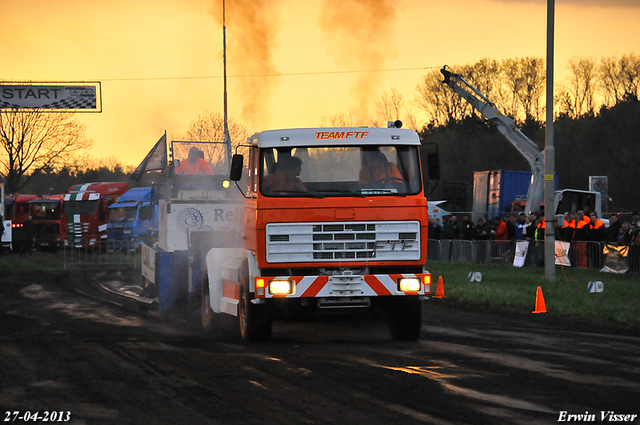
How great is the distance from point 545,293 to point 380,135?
7661mm

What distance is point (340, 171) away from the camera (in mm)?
10648

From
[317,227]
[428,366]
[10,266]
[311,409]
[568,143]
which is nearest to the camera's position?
[311,409]

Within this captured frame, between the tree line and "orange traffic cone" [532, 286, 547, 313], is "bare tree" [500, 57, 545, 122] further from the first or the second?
"orange traffic cone" [532, 286, 547, 313]

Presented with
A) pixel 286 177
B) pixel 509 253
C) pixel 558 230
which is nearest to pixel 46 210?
pixel 509 253

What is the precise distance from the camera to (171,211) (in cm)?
1596

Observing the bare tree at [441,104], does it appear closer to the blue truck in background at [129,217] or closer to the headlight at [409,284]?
the blue truck in background at [129,217]

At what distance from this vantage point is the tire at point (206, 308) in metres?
12.5

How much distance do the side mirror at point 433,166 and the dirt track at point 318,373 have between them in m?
2.24

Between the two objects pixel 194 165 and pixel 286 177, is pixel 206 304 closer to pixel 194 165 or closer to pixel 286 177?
pixel 286 177

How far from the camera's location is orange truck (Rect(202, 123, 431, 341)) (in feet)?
33.7

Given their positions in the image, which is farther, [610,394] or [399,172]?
[399,172]

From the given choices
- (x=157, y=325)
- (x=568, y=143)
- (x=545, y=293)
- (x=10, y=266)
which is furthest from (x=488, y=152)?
(x=157, y=325)

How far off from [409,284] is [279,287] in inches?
66.2

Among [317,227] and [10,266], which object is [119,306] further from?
[10,266]
